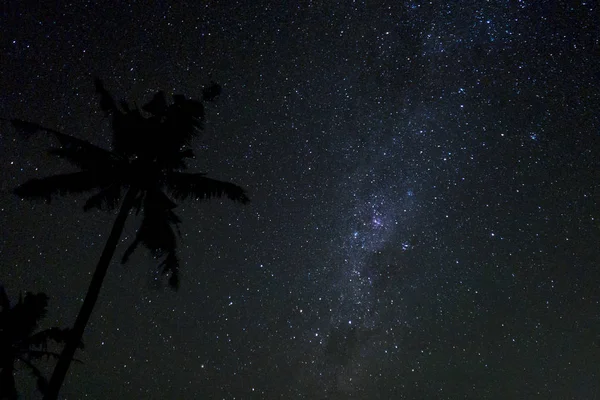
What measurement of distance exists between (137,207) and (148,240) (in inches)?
33.4

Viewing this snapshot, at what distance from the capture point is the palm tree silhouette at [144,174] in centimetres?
1120

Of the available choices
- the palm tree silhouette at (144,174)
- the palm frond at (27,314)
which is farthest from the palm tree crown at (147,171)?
the palm frond at (27,314)

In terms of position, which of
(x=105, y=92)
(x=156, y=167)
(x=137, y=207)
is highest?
(x=105, y=92)

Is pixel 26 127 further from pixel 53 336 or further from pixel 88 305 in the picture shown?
pixel 53 336

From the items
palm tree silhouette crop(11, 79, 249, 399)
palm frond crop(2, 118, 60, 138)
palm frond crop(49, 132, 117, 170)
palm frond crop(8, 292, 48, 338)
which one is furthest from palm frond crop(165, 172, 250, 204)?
palm frond crop(8, 292, 48, 338)

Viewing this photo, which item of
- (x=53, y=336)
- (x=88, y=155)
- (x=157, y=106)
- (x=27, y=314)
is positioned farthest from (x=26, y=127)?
(x=27, y=314)

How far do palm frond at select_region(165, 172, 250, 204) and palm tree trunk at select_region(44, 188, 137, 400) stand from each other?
100cm

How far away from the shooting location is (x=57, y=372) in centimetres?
947

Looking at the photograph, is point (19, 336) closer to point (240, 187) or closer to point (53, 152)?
point (53, 152)

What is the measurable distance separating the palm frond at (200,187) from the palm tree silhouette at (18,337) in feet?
27.3

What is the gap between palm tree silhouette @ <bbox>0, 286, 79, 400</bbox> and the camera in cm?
1684

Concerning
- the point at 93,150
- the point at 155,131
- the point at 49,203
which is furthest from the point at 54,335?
the point at 155,131

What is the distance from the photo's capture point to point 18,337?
1759 centimetres

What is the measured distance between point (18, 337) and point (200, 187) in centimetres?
1109
